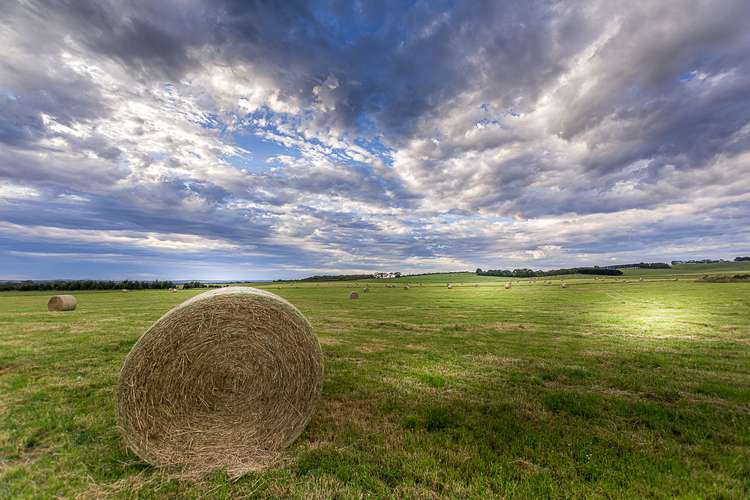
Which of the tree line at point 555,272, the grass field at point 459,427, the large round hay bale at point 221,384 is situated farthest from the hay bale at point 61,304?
the tree line at point 555,272

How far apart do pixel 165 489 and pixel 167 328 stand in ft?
7.56

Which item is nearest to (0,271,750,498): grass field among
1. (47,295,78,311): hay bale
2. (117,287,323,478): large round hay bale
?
(117,287,323,478): large round hay bale

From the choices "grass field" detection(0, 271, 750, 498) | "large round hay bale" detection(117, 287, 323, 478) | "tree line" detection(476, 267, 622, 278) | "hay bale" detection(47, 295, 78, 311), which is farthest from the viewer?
"tree line" detection(476, 267, 622, 278)

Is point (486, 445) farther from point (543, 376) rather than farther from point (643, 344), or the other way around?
point (643, 344)

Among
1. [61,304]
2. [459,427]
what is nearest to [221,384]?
[459,427]

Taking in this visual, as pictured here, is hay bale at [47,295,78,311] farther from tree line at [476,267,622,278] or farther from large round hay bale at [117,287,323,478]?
tree line at [476,267,622,278]

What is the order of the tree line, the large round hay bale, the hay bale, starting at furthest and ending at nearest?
the tree line, the hay bale, the large round hay bale

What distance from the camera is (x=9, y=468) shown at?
14.3 feet

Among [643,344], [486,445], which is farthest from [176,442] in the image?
[643,344]

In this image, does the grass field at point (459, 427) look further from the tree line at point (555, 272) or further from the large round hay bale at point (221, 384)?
the tree line at point (555, 272)

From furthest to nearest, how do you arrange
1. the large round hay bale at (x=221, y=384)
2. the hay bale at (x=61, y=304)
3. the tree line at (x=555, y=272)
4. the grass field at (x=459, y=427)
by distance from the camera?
the tree line at (x=555, y=272) < the hay bale at (x=61, y=304) < the large round hay bale at (x=221, y=384) < the grass field at (x=459, y=427)

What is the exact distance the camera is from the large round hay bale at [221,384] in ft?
16.0

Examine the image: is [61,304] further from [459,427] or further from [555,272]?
[555,272]

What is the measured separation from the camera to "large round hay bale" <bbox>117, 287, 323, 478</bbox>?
16.0 ft
